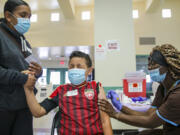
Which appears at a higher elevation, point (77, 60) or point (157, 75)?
point (77, 60)

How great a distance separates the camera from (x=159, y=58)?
4.22 feet

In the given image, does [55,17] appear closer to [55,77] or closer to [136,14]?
[136,14]

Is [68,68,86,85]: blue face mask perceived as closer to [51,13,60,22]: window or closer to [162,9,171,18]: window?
[51,13,60,22]: window

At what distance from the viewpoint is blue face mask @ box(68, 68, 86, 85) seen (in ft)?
4.40

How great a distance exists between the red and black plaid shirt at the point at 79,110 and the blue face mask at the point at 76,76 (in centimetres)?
6

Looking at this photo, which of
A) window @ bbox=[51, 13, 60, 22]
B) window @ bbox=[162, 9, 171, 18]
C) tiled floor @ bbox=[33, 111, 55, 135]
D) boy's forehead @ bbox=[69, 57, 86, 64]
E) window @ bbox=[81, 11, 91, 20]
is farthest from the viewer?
window @ bbox=[51, 13, 60, 22]

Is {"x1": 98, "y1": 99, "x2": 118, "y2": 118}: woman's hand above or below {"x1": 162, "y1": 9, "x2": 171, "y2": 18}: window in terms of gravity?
below

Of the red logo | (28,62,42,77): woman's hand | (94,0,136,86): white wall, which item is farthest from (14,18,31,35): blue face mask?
(94,0,136,86): white wall

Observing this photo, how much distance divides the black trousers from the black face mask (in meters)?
1.10

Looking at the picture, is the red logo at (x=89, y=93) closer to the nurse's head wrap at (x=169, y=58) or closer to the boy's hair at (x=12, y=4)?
the nurse's head wrap at (x=169, y=58)

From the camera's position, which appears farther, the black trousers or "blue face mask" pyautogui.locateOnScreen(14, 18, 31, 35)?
"blue face mask" pyautogui.locateOnScreen(14, 18, 31, 35)

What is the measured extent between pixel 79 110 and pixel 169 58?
806 millimetres

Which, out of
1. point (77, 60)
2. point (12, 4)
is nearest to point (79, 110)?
point (77, 60)

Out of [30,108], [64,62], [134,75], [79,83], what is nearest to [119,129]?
[134,75]
